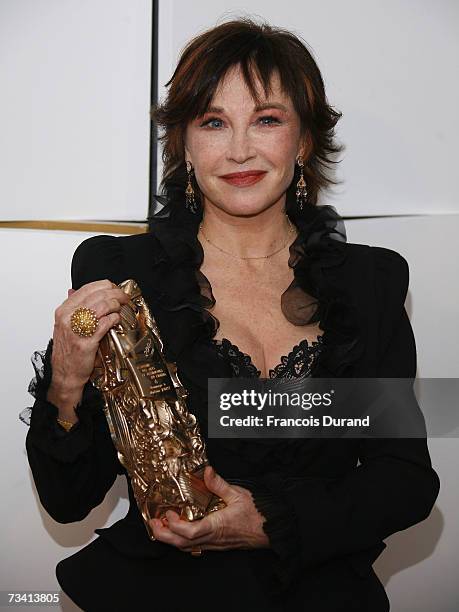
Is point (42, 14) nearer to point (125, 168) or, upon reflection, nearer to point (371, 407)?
point (125, 168)

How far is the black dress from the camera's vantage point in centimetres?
156

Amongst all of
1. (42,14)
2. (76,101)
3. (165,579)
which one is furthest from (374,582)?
(42,14)

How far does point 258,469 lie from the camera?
1645 mm

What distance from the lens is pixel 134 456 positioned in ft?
4.90

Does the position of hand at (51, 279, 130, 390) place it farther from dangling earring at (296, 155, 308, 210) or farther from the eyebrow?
dangling earring at (296, 155, 308, 210)

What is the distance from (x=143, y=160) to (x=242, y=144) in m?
0.55

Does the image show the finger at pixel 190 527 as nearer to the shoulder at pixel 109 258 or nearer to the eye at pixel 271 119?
the shoulder at pixel 109 258

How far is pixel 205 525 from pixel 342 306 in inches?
21.1

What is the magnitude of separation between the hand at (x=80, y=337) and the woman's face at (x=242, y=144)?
38cm

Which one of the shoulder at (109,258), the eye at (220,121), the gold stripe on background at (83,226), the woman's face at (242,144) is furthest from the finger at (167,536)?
the gold stripe on background at (83,226)

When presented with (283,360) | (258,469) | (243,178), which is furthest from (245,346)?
(243,178)

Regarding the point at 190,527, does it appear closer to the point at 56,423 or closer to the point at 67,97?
the point at 56,423

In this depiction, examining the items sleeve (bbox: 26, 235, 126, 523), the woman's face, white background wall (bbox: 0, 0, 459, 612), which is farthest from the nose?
white background wall (bbox: 0, 0, 459, 612)

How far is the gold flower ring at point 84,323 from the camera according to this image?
1.44m
